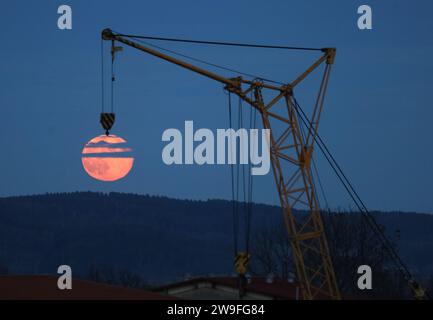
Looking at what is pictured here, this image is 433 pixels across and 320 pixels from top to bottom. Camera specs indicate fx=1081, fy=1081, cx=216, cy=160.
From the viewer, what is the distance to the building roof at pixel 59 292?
51.8 metres

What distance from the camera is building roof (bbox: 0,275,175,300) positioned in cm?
5178

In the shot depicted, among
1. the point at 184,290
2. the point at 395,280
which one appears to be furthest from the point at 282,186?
the point at 395,280

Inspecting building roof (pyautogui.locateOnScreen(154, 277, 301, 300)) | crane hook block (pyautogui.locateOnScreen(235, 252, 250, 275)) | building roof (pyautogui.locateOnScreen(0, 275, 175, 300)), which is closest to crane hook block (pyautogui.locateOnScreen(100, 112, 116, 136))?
building roof (pyautogui.locateOnScreen(0, 275, 175, 300))


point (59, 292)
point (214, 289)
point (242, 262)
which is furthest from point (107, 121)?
point (214, 289)

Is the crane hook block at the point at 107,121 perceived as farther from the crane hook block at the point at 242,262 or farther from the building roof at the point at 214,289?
the building roof at the point at 214,289

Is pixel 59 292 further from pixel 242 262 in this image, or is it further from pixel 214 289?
pixel 214 289

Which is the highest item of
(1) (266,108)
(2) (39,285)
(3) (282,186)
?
(1) (266,108)

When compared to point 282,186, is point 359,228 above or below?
above

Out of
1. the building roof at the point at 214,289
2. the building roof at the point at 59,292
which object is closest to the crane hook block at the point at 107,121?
the building roof at the point at 59,292

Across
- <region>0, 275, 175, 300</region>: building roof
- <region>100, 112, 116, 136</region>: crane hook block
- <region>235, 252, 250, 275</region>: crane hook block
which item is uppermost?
<region>100, 112, 116, 136</region>: crane hook block

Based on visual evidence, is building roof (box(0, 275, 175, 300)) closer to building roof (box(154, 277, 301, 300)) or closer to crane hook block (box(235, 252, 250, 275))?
crane hook block (box(235, 252, 250, 275))
